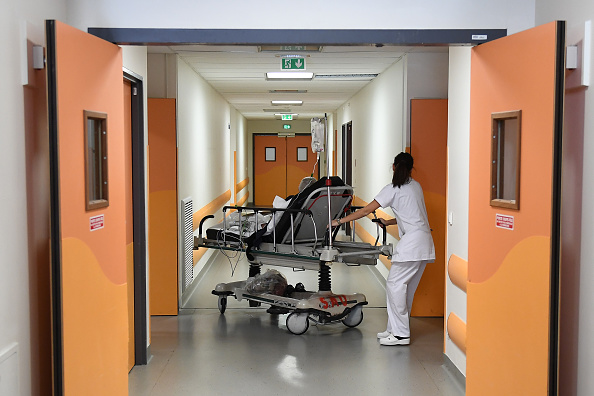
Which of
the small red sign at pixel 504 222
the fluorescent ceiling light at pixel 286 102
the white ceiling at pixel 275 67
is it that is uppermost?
the fluorescent ceiling light at pixel 286 102

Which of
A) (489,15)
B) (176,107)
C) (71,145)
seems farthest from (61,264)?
(176,107)

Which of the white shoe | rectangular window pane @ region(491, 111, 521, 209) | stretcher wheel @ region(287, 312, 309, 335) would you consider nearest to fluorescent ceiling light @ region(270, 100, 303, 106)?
stretcher wheel @ region(287, 312, 309, 335)

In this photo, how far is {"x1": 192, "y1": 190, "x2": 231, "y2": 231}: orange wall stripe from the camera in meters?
8.46

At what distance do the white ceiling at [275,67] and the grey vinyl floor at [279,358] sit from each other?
7.81 feet

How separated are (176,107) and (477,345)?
4.23 m

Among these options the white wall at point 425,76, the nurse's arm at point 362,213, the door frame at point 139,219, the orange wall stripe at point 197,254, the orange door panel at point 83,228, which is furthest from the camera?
the orange wall stripe at point 197,254

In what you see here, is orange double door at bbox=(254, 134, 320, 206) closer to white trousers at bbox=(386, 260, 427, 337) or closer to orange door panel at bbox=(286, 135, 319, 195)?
orange door panel at bbox=(286, 135, 319, 195)

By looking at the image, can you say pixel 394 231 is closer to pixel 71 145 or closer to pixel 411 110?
pixel 411 110

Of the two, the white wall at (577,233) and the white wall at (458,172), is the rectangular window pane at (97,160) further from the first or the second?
the white wall at (458,172)

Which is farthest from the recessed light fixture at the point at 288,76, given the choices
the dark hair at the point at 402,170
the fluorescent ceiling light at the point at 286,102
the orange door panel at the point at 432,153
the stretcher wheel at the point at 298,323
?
the fluorescent ceiling light at the point at 286,102

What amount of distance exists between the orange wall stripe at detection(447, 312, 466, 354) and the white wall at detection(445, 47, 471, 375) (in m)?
0.04

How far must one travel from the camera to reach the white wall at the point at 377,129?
7.47 meters

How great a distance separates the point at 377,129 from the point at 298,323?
368 cm

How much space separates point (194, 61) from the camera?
25.2ft
